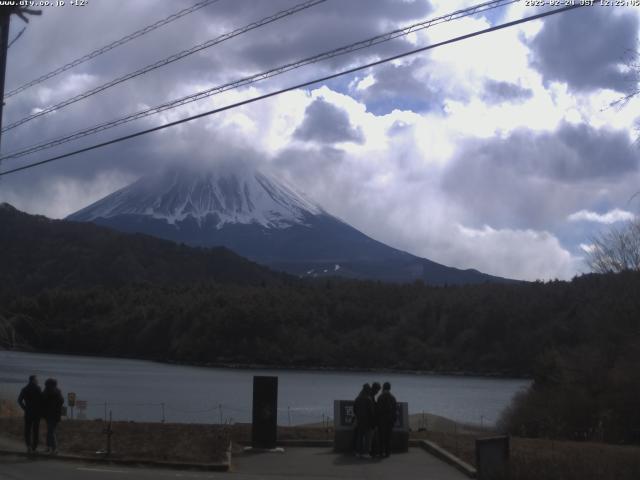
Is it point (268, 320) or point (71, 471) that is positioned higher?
point (268, 320)

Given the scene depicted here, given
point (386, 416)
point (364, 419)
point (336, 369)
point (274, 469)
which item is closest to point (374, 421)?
point (364, 419)

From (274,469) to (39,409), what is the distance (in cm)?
484

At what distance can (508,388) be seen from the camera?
95000mm

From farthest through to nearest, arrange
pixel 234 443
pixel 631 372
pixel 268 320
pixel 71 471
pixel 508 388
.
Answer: pixel 268 320 → pixel 508 388 → pixel 631 372 → pixel 234 443 → pixel 71 471

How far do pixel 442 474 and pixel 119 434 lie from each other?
802 cm

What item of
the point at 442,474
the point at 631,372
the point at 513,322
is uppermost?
the point at 513,322

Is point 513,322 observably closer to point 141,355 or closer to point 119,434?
point 141,355

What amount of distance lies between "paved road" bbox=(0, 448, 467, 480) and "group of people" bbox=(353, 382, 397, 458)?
0.33 meters

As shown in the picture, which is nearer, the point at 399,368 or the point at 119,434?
the point at 119,434

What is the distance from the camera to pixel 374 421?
1811 centimetres

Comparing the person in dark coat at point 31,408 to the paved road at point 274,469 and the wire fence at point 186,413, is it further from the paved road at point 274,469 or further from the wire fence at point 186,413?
the wire fence at point 186,413

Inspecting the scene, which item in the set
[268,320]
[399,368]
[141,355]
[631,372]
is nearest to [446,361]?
[399,368]

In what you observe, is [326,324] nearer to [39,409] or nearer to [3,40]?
[3,40]

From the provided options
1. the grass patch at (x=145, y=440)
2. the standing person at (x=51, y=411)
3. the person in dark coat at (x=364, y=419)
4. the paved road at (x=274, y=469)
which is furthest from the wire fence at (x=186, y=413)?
the paved road at (x=274, y=469)
